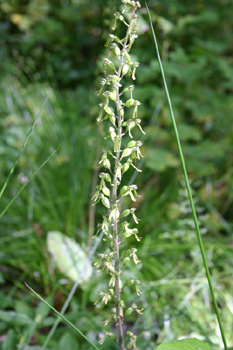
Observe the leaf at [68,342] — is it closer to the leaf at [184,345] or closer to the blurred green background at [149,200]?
the blurred green background at [149,200]

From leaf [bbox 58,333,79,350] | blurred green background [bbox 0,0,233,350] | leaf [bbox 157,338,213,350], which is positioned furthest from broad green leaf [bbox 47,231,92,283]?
leaf [bbox 157,338,213,350]

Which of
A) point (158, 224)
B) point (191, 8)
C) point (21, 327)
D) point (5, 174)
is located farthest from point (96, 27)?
point (21, 327)

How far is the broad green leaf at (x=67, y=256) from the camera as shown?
1.03 meters

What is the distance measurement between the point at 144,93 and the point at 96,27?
56.0 inches

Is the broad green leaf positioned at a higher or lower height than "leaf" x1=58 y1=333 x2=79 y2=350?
higher

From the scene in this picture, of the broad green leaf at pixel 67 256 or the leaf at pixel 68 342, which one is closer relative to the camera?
the leaf at pixel 68 342

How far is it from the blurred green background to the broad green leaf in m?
0.05

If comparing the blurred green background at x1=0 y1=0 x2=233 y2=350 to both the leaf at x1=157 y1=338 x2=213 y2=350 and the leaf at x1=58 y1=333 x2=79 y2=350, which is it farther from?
the leaf at x1=157 y1=338 x2=213 y2=350

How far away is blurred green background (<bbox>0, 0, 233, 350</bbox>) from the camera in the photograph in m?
0.98

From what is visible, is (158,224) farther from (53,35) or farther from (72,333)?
(53,35)

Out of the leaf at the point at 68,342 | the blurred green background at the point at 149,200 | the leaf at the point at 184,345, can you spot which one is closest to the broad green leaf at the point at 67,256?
the blurred green background at the point at 149,200

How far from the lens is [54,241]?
1.07m

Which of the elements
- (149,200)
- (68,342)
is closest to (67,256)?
(68,342)

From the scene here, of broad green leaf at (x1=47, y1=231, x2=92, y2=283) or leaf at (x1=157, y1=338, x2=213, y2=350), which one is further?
broad green leaf at (x1=47, y1=231, x2=92, y2=283)
